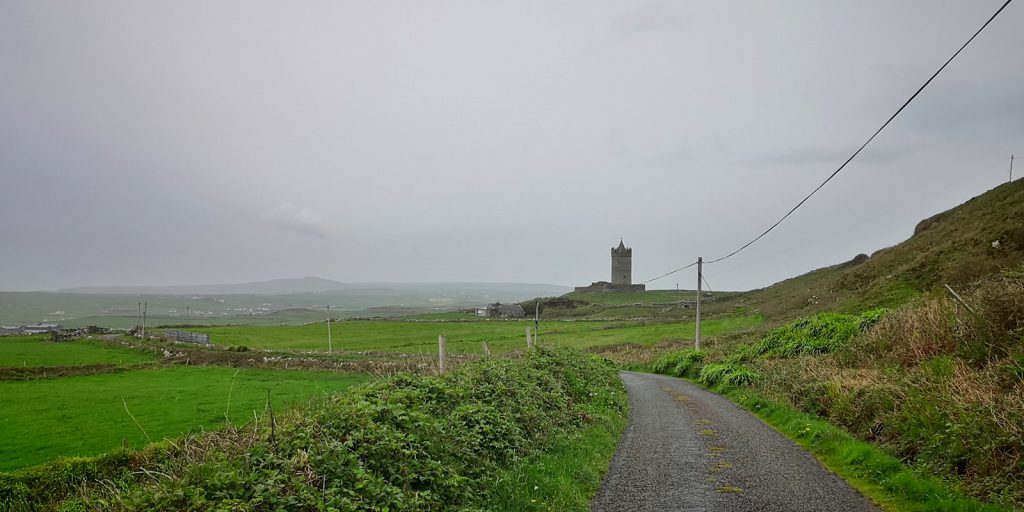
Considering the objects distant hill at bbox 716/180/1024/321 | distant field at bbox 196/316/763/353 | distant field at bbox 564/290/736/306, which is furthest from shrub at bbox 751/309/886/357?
distant field at bbox 564/290/736/306

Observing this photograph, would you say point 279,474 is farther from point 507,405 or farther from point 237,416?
point 237,416

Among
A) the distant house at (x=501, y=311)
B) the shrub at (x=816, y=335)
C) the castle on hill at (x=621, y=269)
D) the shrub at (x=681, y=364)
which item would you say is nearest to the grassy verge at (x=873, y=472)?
the shrub at (x=816, y=335)

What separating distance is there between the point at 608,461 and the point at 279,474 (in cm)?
746

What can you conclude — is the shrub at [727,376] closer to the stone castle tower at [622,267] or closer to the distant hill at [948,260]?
the distant hill at [948,260]

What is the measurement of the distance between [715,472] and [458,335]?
68.6m

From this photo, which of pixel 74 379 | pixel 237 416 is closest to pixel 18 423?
pixel 237 416

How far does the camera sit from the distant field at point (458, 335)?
61.4m

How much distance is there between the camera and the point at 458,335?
78000 millimetres

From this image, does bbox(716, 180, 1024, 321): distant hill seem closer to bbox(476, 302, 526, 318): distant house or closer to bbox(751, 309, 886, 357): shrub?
bbox(751, 309, 886, 357): shrub

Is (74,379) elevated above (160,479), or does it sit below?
below

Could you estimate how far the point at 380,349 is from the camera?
64.0 metres

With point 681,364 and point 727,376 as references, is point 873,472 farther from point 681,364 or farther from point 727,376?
point 681,364

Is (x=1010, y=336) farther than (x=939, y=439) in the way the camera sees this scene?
Yes

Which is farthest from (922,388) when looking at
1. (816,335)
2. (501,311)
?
(501,311)
